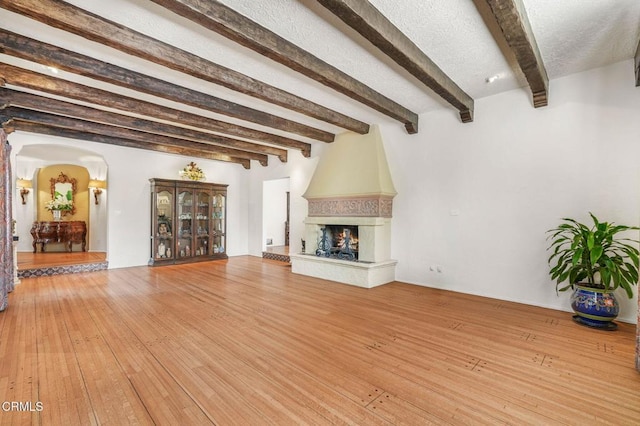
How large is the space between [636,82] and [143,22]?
209 inches

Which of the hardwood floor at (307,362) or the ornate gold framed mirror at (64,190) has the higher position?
the ornate gold framed mirror at (64,190)

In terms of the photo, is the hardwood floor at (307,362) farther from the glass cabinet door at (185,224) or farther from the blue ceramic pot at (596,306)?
the glass cabinet door at (185,224)

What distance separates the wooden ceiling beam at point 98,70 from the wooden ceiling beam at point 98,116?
5.78 feet

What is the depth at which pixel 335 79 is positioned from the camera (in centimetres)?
348

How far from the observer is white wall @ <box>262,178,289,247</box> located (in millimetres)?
9961

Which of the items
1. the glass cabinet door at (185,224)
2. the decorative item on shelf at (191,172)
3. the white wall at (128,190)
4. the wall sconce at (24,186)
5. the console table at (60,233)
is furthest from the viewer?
the wall sconce at (24,186)

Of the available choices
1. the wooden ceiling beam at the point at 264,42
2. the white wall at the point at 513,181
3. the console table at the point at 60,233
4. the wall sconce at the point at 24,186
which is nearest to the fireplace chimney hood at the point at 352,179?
the white wall at the point at 513,181

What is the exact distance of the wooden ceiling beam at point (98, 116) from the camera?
4129 millimetres

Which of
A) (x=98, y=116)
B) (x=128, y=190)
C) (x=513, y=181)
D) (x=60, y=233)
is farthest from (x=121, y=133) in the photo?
(x=513, y=181)

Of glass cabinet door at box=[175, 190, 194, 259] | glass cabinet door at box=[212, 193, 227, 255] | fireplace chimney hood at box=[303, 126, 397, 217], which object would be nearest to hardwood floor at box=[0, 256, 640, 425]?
fireplace chimney hood at box=[303, 126, 397, 217]

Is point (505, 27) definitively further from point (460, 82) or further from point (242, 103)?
point (242, 103)

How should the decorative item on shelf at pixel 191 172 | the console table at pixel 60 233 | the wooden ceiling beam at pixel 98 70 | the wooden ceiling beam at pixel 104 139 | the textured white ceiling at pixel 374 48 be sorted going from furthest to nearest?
1. the console table at pixel 60 233
2. the decorative item on shelf at pixel 191 172
3. the wooden ceiling beam at pixel 104 139
4. the wooden ceiling beam at pixel 98 70
5. the textured white ceiling at pixel 374 48

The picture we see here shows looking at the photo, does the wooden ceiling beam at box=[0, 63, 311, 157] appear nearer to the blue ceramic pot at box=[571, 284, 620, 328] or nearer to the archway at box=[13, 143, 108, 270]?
the archway at box=[13, 143, 108, 270]

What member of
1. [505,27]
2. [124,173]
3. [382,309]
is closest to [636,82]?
[505,27]
